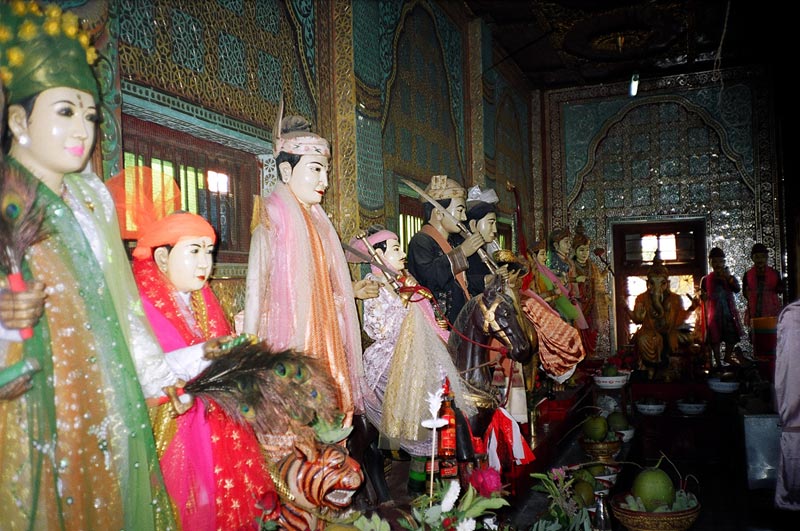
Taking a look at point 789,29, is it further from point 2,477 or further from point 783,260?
point 2,477

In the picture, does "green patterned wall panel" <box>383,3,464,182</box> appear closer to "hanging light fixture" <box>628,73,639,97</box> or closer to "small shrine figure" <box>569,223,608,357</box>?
"hanging light fixture" <box>628,73,639,97</box>

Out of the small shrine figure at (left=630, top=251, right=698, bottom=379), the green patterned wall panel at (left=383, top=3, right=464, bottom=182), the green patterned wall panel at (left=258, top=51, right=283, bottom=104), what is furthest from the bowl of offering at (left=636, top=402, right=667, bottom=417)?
the green patterned wall panel at (left=258, top=51, right=283, bottom=104)

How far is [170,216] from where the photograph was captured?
2.16 m

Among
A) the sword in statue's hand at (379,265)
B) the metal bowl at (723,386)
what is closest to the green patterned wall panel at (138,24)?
the sword in statue's hand at (379,265)

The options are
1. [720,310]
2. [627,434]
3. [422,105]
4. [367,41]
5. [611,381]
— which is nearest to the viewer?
[367,41]

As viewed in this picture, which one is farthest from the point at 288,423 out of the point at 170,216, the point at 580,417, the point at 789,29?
the point at 789,29

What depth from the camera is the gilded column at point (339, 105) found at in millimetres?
4176

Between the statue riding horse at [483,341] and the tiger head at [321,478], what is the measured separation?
4.08 ft

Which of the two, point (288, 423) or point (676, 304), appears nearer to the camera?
point (288, 423)

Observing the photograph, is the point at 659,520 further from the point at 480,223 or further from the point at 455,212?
the point at 480,223

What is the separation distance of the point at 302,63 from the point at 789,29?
17.8 feet

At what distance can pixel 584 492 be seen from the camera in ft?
11.5

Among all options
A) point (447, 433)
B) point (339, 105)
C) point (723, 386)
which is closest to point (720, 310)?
point (723, 386)

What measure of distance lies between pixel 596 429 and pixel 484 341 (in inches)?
70.4
